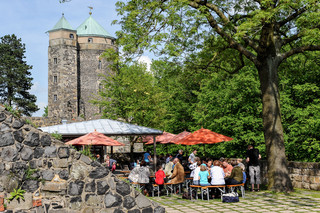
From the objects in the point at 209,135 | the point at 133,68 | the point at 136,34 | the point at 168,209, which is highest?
the point at 133,68

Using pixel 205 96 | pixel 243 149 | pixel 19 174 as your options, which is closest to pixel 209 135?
pixel 243 149

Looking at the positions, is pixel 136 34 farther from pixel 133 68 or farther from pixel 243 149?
pixel 133 68

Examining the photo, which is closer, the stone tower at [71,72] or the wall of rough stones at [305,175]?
the wall of rough stones at [305,175]

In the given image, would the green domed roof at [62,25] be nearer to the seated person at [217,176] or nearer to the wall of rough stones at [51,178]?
the seated person at [217,176]

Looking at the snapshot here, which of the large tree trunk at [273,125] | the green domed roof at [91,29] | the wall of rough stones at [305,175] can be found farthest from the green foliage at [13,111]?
the green domed roof at [91,29]

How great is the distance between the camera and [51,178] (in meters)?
7.61

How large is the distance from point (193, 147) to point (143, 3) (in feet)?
65.6

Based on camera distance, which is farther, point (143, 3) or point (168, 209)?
point (143, 3)

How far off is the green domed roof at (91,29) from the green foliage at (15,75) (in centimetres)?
1181

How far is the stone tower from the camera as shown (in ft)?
200

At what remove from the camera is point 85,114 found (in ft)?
207

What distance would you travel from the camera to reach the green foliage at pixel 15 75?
200 ft

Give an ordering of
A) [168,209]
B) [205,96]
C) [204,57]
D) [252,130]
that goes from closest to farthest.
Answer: [168,209] → [204,57] → [252,130] → [205,96]

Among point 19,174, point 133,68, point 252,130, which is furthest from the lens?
point 133,68
